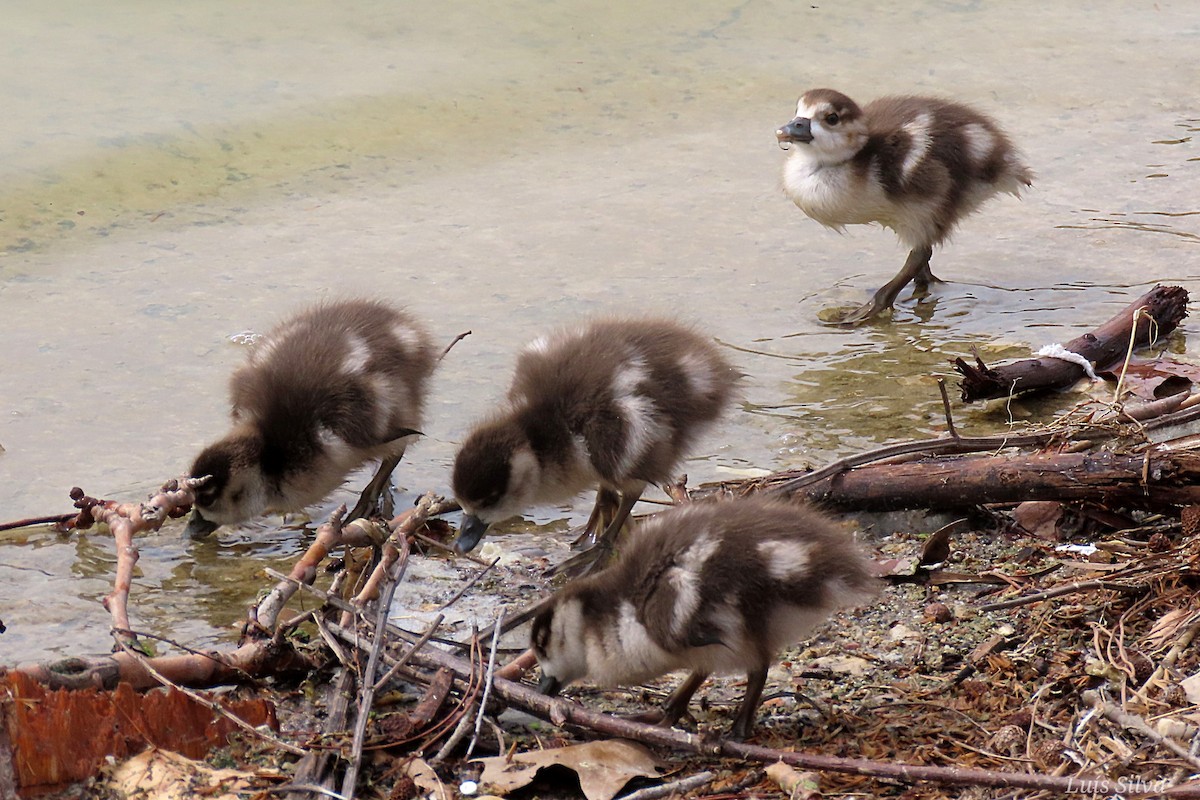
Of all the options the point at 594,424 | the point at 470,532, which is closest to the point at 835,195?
the point at 594,424

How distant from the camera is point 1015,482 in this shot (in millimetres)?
3570

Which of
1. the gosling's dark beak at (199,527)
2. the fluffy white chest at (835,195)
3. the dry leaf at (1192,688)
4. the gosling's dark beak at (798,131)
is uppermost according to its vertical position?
the gosling's dark beak at (798,131)

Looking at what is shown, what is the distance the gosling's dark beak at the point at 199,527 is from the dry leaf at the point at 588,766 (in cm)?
164

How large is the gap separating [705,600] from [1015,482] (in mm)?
1104

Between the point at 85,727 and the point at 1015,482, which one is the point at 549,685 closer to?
the point at 85,727

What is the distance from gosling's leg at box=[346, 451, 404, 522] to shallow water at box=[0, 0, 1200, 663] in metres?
0.21

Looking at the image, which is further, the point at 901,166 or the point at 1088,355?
the point at 901,166

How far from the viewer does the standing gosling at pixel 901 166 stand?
5.70 m

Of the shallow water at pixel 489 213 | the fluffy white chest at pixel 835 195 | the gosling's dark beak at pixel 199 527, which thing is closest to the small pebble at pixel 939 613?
the shallow water at pixel 489 213

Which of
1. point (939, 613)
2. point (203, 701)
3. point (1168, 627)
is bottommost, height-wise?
point (939, 613)

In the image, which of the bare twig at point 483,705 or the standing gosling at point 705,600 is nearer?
the bare twig at point 483,705

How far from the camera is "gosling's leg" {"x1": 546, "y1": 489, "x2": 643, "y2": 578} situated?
384 centimetres

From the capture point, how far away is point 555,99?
812 centimetres

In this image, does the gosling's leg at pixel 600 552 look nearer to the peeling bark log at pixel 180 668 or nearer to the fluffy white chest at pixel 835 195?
the peeling bark log at pixel 180 668
